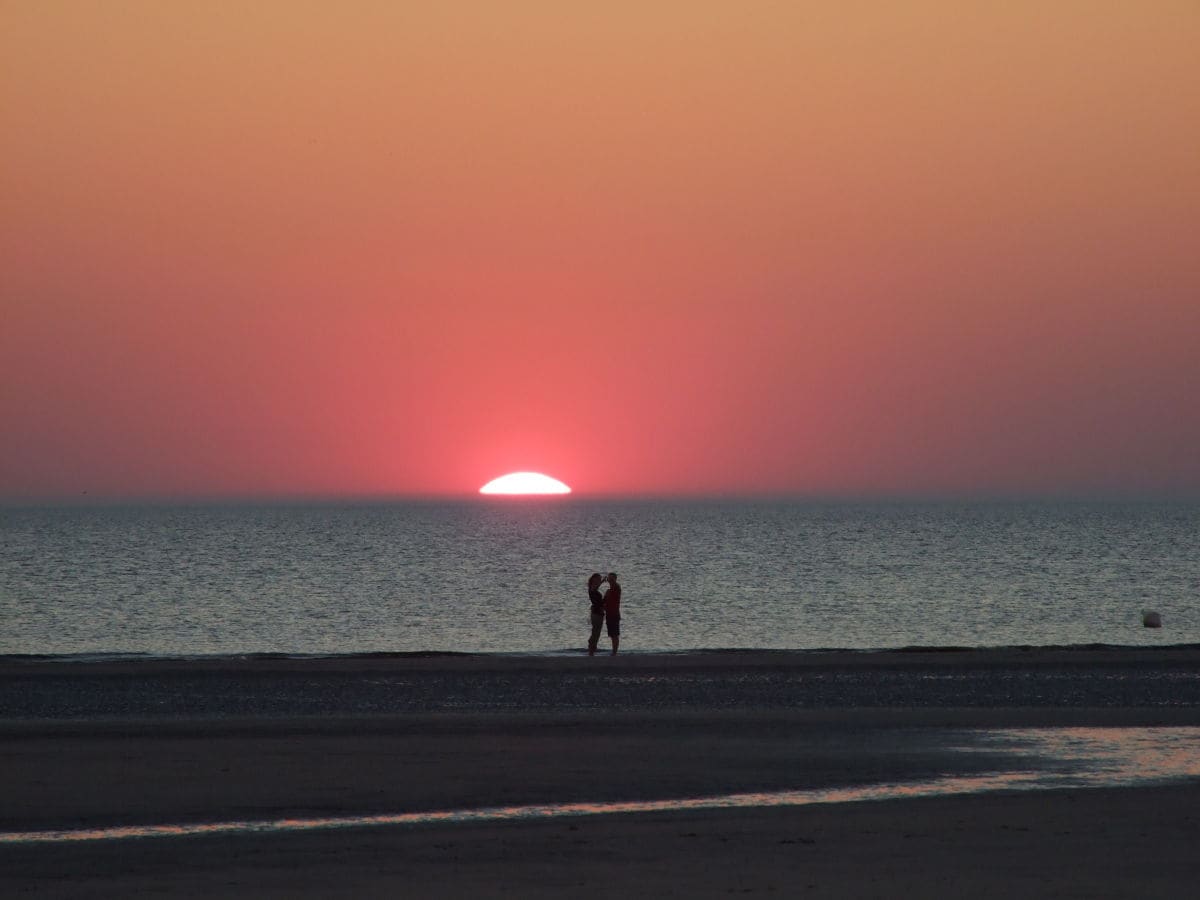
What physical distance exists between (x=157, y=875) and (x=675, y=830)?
5160mm

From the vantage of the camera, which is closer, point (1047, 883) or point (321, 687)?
point (1047, 883)

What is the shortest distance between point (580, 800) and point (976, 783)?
15.9 ft

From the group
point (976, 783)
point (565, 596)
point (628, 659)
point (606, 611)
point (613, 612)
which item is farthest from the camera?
point (565, 596)

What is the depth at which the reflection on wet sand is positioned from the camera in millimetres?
17234

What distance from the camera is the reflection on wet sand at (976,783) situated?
679 inches

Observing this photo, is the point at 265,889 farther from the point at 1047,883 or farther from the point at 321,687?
the point at 321,687

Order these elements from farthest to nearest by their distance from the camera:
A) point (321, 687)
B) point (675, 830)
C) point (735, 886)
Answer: point (321, 687)
point (675, 830)
point (735, 886)

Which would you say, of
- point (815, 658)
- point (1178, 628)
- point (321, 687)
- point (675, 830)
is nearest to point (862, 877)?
point (675, 830)

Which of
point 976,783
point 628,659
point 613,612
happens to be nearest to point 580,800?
point 976,783

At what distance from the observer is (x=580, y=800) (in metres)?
19.0

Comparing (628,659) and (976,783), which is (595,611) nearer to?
(628,659)

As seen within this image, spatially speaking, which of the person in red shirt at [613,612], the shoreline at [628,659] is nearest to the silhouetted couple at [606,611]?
the person in red shirt at [613,612]

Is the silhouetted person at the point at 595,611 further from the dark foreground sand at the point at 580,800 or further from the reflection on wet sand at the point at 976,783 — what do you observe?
the reflection on wet sand at the point at 976,783

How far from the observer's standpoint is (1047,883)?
47.1 ft
